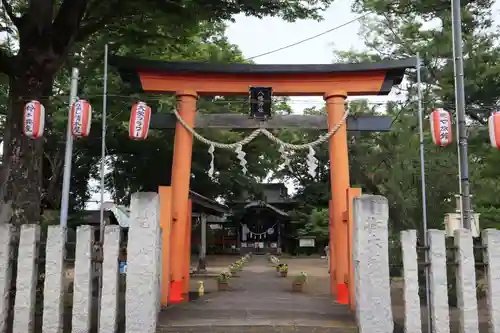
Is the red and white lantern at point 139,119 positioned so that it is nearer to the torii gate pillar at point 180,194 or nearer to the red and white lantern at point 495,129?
the torii gate pillar at point 180,194

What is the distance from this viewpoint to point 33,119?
7738mm

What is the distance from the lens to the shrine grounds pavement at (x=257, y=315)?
20.5 ft

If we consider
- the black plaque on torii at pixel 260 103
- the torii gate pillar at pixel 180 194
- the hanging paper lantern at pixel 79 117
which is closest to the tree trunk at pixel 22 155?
the hanging paper lantern at pixel 79 117

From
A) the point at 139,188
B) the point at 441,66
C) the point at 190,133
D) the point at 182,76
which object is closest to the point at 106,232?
the point at 190,133

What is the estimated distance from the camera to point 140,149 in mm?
20781

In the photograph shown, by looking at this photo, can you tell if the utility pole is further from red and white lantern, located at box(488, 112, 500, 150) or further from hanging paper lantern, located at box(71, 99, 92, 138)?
hanging paper lantern, located at box(71, 99, 92, 138)

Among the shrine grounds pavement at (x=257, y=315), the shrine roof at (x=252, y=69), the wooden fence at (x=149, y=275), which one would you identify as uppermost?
the shrine roof at (x=252, y=69)

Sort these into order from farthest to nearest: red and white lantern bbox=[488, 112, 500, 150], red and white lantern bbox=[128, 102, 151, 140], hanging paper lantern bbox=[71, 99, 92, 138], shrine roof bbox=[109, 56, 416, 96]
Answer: shrine roof bbox=[109, 56, 416, 96]
red and white lantern bbox=[128, 102, 151, 140]
hanging paper lantern bbox=[71, 99, 92, 138]
red and white lantern bbox=[488, 112, 500, 150]

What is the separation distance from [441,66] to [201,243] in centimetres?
1172

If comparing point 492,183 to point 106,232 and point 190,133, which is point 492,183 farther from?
point 106,232

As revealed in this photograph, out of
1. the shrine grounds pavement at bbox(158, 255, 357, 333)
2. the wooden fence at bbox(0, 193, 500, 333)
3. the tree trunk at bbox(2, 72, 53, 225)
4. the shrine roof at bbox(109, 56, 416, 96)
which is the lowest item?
the shrine grounds pavement at bbox(158, 255, 357, 333)

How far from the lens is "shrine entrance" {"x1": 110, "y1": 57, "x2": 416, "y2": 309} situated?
339 inches

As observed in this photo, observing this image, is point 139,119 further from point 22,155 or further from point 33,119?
point 22,155

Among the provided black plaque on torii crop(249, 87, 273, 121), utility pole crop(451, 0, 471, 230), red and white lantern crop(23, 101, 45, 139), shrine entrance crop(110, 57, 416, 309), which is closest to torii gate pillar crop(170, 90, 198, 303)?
shrine entrance crop(110, 57, 416, 309)
